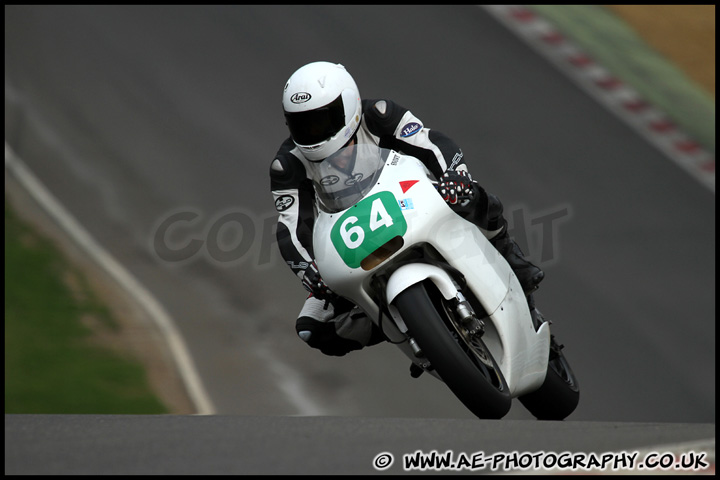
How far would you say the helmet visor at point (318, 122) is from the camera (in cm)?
491

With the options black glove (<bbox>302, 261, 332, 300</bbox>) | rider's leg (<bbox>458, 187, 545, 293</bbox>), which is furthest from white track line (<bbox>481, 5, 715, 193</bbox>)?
black glove (<bbox>302, 261, 332, 300</bbox>)

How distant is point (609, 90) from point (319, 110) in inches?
290

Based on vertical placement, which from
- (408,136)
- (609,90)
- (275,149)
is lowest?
(408,136)

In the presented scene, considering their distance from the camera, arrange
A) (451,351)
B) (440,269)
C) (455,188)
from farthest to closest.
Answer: (455,188), (440,269), (451,351)

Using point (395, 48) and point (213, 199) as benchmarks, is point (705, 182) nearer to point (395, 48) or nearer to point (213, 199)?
point (395, 48)

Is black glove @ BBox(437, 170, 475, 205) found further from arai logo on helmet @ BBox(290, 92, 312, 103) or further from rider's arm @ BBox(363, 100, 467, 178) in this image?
arai logo on helmet @ BBox(290, 92, 312, 103)

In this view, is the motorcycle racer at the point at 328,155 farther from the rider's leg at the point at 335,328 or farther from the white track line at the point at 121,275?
the white track line at the point at 121,275

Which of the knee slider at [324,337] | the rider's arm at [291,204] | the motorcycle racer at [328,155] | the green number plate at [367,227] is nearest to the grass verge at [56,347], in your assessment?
the knee slider at [324,337]

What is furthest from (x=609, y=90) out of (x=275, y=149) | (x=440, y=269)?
(x=440, y=269)

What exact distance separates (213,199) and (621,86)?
478 centimetres

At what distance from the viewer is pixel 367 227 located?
459cm

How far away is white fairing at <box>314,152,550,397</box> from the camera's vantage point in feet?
15.1

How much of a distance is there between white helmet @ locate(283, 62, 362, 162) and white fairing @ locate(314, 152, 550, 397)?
11.2 inches

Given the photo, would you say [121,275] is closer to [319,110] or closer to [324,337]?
[324,337]
